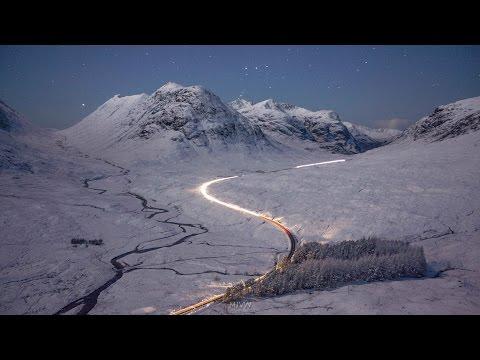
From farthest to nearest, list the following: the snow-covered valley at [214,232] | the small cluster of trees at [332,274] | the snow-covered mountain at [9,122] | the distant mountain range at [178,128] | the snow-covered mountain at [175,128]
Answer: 1. the snow-covered mountain at [175,128]
2. the snow-covered mountain at [9,122]
3. the distant mountain range at [178,128]
4. the snow-covered valley at [214,232]
5. the small cluster of trees at [332,274]

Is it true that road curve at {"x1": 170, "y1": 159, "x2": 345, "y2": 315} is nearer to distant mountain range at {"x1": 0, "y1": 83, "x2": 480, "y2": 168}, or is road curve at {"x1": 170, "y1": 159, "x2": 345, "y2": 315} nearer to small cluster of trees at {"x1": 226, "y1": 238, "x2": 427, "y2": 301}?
small cluster of trees at {"x1": 226, "y1": 238, "x2": 427, "y2": 301}

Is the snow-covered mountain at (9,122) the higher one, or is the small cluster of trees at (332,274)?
the snow-covered mountain at (9,122)

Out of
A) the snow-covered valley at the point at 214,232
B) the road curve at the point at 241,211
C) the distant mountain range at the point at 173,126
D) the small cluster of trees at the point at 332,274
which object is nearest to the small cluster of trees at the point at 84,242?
the snow-covered valley at the point at 214,232

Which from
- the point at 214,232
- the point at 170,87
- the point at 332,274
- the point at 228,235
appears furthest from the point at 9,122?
the point at 332,274

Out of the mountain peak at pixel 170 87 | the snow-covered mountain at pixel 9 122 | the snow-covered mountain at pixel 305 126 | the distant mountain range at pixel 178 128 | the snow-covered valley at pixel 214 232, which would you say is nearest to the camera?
the snow-covered valley at pixel 214 232

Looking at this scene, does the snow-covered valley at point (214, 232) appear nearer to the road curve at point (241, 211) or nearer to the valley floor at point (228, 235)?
the valley floor at point (228, 235)

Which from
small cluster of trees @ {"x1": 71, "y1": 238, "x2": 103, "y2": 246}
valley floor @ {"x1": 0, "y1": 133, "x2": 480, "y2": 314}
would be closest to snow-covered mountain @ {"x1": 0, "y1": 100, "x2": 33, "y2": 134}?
valley floor @ {"x1": 0, "y1": 133, "x2": 480, "y2": 314}
